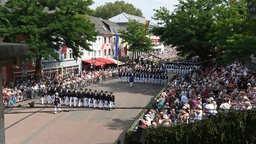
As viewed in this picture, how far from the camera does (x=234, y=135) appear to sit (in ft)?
28.8

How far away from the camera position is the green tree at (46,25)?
2920cm

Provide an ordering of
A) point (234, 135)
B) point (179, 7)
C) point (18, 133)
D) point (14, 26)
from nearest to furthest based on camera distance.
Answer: point (234, 135) → point (18, 133) → point (14, 26) → point (179, 7)

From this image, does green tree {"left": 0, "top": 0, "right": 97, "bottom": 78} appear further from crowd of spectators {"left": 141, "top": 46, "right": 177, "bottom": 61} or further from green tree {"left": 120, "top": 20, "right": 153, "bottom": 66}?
crowd of spectators {"left": 141, "top": 46, "right": 177, "bottom": 61}

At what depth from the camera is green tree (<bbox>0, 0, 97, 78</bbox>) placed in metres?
29.2

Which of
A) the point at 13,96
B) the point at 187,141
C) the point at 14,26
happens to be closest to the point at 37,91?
the point at 13,96

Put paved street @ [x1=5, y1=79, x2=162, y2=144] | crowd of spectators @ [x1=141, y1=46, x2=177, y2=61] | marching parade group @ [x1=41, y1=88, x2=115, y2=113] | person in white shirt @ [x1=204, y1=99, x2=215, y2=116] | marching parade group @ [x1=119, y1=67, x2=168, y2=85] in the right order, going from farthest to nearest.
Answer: crowd of spectators @ [x1=141, y1=46, x2=177, y2=61] → marching parade group @ [x1=119, y1=67, x2=168, y2=85] → marching parade group @ [x1=41, y1=88, x2=115, y2=113] → paved street @ [x1=5, y1=79, x2=162, y2=144] → person in white shirt @ [x1=204, y1=99, x2=215, y2=116]

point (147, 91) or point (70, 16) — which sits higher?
point (70, 16)

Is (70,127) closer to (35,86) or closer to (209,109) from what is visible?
(35,86)

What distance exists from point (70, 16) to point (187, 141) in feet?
81.6

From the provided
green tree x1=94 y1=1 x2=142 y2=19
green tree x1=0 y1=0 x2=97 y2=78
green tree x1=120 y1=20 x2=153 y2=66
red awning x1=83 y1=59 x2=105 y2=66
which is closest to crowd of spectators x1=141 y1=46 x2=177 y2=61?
green tree x1=120 y1=20 x2=153 y2=66

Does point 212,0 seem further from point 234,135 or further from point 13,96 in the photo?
point 234,135

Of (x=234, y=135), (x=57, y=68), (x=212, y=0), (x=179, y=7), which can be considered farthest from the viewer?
→ (x=57, y=68)

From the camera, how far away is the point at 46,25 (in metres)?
31.5

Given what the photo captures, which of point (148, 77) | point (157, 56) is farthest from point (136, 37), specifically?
point (148, 77)
